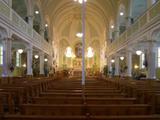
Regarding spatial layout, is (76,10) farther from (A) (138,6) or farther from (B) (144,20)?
(B) (144,20)

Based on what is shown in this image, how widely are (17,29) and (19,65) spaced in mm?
17982

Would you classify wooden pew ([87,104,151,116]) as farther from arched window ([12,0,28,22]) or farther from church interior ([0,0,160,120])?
arched window ([12,0,28,22])

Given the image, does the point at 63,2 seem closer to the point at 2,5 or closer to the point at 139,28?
the point at 139,28

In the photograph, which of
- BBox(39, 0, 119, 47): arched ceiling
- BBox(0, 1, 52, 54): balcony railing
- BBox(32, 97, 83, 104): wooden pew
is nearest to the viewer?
BBox(32, 97, 83, 104): wooden pew

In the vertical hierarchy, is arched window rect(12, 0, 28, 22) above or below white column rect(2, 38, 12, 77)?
above

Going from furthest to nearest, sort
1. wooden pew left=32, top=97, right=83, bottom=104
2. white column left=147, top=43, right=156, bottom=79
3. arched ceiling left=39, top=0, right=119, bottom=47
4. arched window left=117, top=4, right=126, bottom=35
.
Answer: arched ceiling left=39, top=0, right=119, bottom=47 < arched window left=117, top=4, right=126, bottom=35 < white column left=147, top=43, right=156, bottom=79 < wooden pew left=32, top=97, right=83, bottom=104

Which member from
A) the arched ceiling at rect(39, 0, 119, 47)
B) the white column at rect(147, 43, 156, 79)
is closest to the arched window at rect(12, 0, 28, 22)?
the arched ceiling at rect(39, 0, 119, 47)

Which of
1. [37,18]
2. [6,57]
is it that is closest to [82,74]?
[6,57]

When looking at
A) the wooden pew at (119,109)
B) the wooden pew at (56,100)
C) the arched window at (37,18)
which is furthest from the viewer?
the arched window at (37,18)

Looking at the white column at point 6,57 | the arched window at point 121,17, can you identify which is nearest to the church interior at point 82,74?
the white column at point 6,57

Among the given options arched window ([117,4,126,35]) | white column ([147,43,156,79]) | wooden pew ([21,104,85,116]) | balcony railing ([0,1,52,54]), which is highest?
arched window ([117,4,126,35])

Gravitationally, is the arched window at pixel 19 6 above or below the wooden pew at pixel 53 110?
above

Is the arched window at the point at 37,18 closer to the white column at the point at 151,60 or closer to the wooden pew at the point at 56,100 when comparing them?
the white column at the point at 151,60

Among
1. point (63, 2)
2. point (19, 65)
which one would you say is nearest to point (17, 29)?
point (19, 65)
